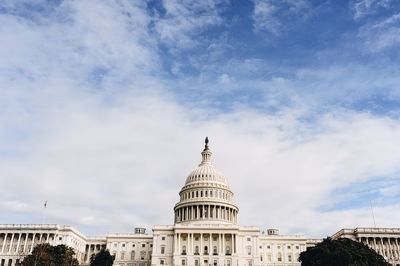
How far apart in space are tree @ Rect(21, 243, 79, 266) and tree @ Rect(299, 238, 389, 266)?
173 ft

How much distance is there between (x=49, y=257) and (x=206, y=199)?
54.8 meters

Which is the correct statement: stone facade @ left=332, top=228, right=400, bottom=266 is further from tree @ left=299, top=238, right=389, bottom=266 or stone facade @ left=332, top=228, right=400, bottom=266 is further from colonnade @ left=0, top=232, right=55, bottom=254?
colonnade @ left=0, top=232, right=55, bottom=254

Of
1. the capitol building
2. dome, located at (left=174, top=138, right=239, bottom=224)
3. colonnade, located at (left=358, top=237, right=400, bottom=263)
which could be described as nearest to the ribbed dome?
dome, located at (left=174, top=138, right=239, bottom=224)

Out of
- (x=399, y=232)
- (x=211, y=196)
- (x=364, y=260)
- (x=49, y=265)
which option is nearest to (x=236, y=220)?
(x=211, y=196)

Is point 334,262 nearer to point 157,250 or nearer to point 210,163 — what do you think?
point 157,250

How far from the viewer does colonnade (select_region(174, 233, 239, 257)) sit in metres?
101

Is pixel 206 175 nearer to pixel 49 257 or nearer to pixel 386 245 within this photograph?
pixel 386 245

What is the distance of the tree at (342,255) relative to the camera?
71.8m

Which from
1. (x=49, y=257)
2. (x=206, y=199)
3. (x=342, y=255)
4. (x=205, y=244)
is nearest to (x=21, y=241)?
(x=49, y=257)

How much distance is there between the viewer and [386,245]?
346 feet

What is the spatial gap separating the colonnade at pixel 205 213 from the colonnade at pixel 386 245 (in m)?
40.6

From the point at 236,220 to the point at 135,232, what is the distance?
113 ft

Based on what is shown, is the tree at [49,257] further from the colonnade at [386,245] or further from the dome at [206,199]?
the colonnade at [386,245]

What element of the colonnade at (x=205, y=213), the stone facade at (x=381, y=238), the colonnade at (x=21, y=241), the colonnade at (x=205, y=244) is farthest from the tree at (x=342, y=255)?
the colonnade at (x=21, y=241)
